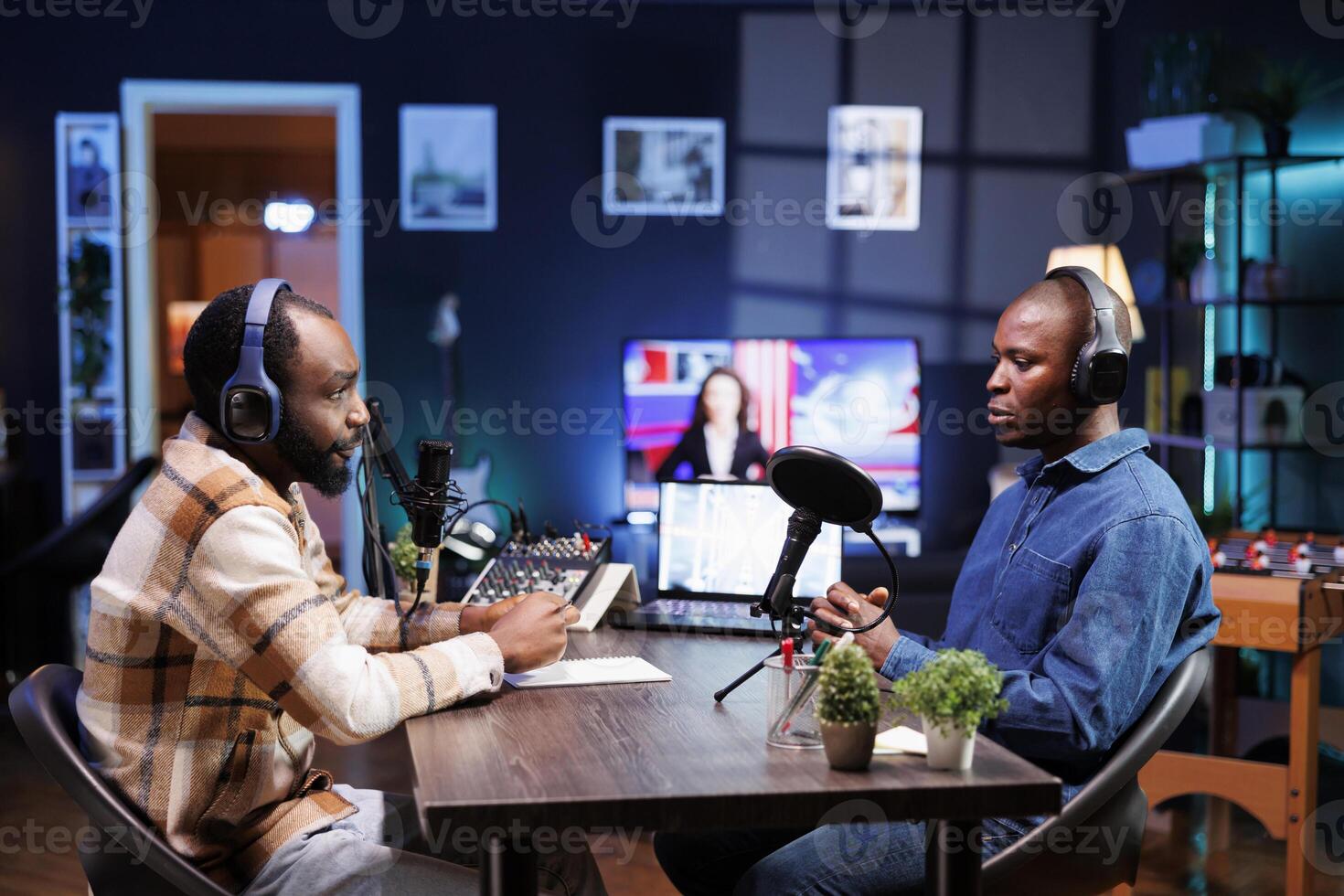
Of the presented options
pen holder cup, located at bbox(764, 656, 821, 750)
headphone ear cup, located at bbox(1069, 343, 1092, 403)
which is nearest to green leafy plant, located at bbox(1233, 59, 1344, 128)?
A: headphone ear cup, located at bbox(1069, 343, 1092, 403)

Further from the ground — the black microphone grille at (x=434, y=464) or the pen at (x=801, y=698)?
the black microphone grille at (x=434, y=464)

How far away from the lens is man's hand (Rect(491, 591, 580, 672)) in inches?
74.5

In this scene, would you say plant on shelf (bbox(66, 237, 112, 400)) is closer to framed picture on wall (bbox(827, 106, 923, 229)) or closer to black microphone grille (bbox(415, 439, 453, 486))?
framed picture on wall (bbox(827, 106, 923, 229))

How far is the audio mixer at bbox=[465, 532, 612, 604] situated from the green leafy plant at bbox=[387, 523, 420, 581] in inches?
15.5

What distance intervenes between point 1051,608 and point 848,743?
617 millimetres

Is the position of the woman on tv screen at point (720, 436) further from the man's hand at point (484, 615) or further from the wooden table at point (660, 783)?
the wooden table at point (660, 783)

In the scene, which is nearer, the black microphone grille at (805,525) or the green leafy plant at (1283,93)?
the black microphone grille at (805,525)

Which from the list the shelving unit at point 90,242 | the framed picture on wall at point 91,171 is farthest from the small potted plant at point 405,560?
the framed picture on wall at point 91,171

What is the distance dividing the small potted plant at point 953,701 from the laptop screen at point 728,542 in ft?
2.71

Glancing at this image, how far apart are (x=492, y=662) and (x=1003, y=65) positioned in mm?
5073

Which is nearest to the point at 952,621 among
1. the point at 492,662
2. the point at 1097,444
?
the point at 1097,444

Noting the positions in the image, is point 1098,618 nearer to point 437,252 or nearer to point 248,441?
point 248,441

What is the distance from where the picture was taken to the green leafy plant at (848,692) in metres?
1.52

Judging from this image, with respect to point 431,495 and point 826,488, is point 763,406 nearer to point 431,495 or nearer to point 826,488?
point 431,495
